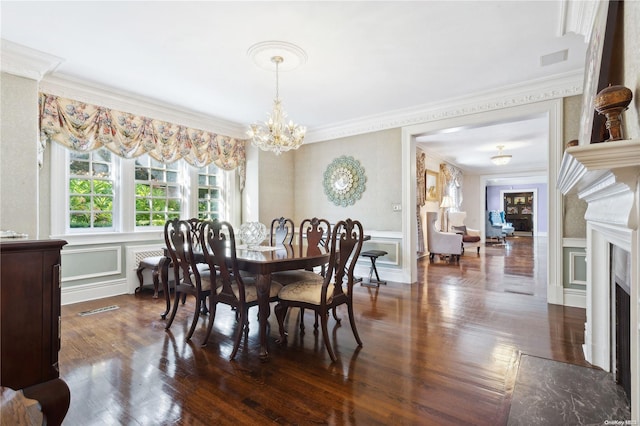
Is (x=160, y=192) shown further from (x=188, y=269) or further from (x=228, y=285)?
(x=228, y=285)

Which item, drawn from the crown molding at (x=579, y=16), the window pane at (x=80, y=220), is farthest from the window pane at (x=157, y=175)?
the crown molding at (x=579, y=16)

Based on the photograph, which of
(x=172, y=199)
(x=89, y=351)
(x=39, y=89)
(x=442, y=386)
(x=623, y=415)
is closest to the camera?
(x=623, y=415)

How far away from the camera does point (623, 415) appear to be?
1600 millimetres

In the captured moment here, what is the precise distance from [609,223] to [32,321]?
8.64 feet

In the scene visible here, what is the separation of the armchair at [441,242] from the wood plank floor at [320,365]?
3049 mm

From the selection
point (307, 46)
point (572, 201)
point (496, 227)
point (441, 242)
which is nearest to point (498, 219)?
point (496, 227)

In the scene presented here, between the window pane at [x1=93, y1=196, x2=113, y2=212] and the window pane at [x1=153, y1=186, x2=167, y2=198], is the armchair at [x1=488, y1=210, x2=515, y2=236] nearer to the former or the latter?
the window pane at [x1=153, y1=186, x2=167, y2=198]

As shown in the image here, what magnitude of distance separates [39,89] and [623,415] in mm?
5672

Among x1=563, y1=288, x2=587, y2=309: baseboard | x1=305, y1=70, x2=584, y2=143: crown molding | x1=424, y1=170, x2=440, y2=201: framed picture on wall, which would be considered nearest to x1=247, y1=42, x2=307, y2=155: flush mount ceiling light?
x1=305, y1=70, x2=584, y2=143: crown molding

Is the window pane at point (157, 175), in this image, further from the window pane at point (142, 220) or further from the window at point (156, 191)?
the window pane at point (142, 220)

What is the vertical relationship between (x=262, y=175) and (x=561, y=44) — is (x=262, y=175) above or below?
below

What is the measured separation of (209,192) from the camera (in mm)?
5504

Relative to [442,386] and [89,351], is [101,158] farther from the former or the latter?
[442,386]

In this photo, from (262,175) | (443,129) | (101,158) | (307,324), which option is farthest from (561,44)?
(101,158)
